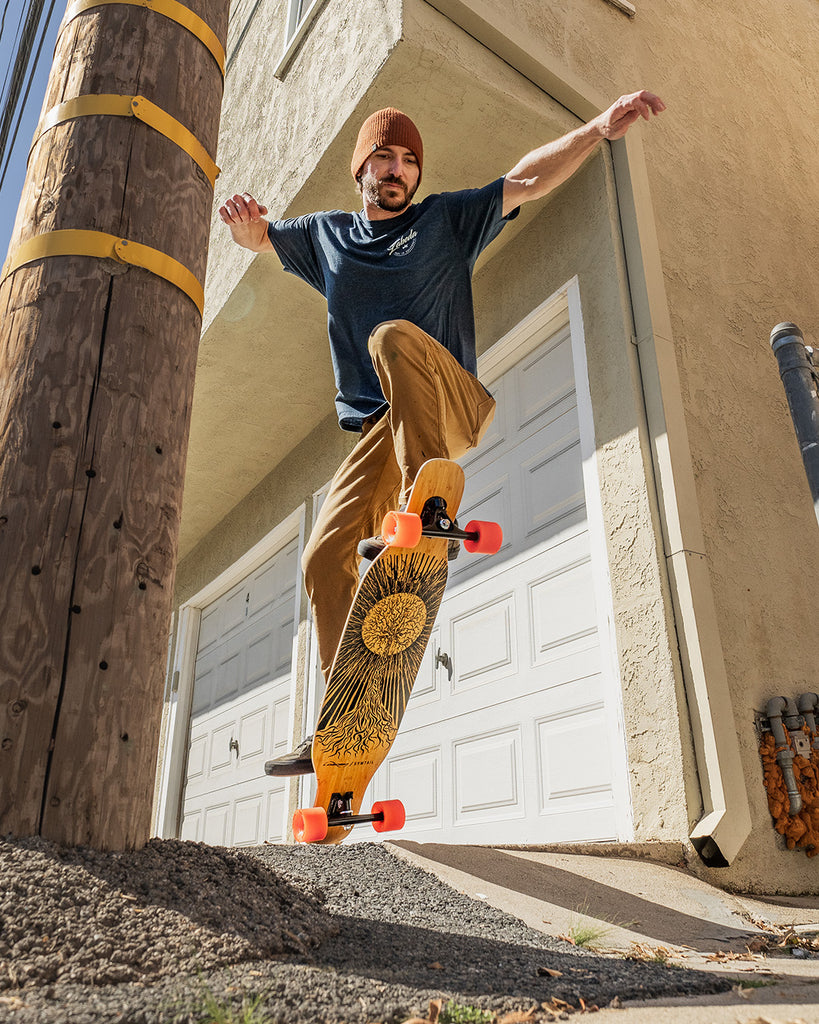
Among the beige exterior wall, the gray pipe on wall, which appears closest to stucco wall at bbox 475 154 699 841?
the beige exterior wall

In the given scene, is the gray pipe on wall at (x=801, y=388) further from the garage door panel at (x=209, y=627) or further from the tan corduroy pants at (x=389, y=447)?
the garage door panel at (x=209, y=627)

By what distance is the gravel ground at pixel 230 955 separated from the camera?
1516mm

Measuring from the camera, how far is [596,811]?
4.36m

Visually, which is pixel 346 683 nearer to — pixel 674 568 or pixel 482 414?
pixel 482 414

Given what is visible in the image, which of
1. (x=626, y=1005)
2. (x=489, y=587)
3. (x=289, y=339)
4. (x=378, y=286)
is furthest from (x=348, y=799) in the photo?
(x=289, y=339)

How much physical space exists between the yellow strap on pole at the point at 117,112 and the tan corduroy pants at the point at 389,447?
35.3 inches

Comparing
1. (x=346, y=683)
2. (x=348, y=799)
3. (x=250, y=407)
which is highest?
(x=250, y=407)

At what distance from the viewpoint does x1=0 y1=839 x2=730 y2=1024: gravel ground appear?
1516 millimetres

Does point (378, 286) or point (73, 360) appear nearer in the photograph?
point (73, 360)

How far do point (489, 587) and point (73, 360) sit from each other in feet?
12.5

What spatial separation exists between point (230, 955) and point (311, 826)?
796mm

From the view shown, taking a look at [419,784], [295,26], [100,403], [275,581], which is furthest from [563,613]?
[295,26]

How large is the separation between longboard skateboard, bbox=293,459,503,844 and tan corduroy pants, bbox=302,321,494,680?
0.13m

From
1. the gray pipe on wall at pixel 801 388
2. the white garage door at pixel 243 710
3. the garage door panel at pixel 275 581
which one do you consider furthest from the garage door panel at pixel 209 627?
the gray pipe on wall at pixel 801 388
